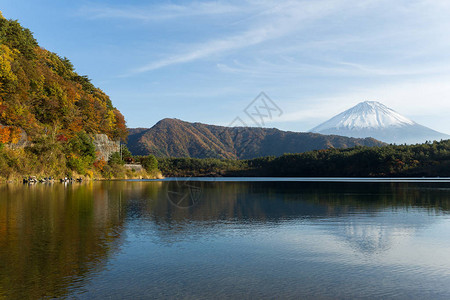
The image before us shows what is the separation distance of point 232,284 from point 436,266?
20.8 ft

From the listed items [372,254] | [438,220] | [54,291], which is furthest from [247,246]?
[438,220]

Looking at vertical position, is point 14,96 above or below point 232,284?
above

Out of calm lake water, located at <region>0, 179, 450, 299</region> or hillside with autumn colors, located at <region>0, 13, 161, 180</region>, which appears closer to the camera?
calm lake water, located at <region>0, 179, 450, 299</region>

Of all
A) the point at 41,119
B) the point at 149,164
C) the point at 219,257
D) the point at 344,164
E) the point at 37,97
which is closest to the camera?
the point at 219,257

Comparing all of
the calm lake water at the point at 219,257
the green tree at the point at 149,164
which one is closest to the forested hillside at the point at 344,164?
the green tree at the point at 149,164

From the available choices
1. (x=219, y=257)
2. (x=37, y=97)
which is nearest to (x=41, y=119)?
(x=37, y=97)

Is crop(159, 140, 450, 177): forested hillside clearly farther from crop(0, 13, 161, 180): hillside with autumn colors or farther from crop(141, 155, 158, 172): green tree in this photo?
crop(0, 13, 161, 180): hillside with autumn colors

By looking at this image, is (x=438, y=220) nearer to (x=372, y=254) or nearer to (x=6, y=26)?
(x=372, y=254)

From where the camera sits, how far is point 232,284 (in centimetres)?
880

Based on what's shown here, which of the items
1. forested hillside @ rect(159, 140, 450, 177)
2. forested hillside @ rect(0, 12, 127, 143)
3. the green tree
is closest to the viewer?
forested hillside @ rect(0, 12, 127, 143)

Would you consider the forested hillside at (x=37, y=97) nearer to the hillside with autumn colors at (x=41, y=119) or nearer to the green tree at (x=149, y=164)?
the hillside with autumn colors at (x=41, y=119)

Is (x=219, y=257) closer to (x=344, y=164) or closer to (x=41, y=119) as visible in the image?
(x=41, y=119)

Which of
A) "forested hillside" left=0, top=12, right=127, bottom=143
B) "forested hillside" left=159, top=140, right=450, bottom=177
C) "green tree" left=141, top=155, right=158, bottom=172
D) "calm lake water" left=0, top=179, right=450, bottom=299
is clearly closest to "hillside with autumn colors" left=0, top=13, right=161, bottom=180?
"forested hillside" left=0, top=12, right=127, bottom=143

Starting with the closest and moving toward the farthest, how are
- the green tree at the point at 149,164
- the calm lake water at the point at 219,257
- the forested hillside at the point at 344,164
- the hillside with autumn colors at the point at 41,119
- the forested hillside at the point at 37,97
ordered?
the calm lake water at the point at 219,257 → the hillside with autumn colors at the point at 41,119 → the forested hillside at the point at 37,97 → the forested hillside at the point at 344,164 → the green tree at the point at 149,164
